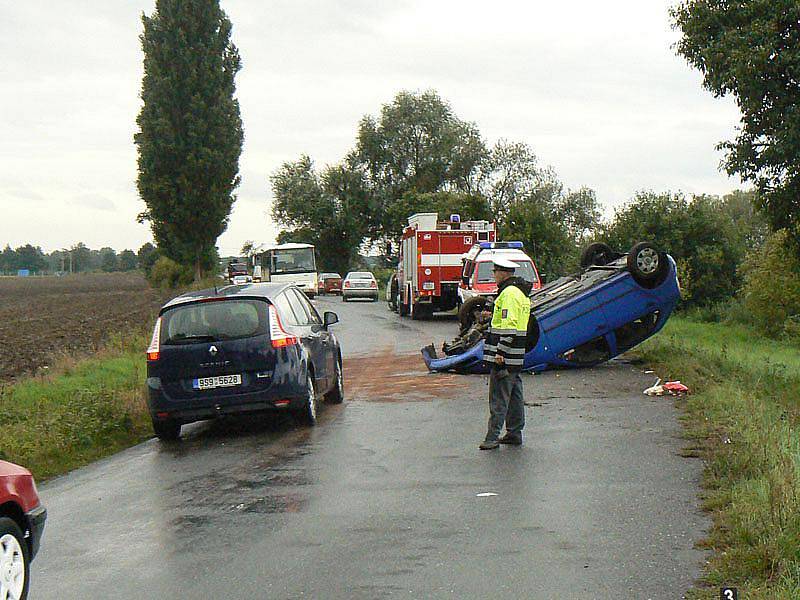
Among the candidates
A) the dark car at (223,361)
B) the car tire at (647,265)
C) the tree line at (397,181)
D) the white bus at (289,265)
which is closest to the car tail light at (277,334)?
the dark car at (223,361)

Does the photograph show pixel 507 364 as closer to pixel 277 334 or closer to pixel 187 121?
pixel 277 334

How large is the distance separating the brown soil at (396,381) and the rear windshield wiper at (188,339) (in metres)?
3.40

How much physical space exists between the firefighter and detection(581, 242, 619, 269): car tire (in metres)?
7.93

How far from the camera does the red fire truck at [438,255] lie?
33062 millimetres

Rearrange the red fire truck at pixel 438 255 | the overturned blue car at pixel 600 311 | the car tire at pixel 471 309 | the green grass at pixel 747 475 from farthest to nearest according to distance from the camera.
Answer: the red fire truck at pixel 438 255 < the car tire at pixel 471 309 < the overturned blue car at pixel 600 311 < the green grass at pixel 747 475

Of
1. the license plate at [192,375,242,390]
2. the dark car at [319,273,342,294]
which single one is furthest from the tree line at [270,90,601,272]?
the license plate at [192,375,242,390]

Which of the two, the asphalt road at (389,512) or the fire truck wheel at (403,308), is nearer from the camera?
the asphalt road at (389,512)

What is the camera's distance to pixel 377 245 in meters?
82.3

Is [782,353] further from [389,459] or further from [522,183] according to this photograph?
[522,183]

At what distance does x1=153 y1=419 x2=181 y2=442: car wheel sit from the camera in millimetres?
11875

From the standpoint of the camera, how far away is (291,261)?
49.9 meters

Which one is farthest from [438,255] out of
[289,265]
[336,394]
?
[336,394]

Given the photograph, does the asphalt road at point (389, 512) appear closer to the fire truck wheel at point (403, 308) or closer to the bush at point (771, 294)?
the fire truck wheel at point (403, 308)

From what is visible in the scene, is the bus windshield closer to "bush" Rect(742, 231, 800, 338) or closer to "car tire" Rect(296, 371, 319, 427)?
"bush" Rect(742, 231, 800, 338)
